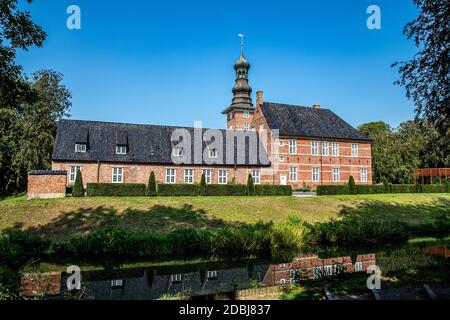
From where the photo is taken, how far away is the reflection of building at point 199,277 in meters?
8.12

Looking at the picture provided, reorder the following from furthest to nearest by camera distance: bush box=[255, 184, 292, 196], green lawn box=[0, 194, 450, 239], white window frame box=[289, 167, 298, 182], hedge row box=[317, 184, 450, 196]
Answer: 1. white window frame box=[289, 167, 298, 182]
2. hedge row box=[317, 184, 450, 196]
3. bush box=[255, 184, 292, 196]
4. green lawn box=[0, 194, 450, 239]

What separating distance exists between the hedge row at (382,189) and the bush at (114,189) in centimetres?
1441

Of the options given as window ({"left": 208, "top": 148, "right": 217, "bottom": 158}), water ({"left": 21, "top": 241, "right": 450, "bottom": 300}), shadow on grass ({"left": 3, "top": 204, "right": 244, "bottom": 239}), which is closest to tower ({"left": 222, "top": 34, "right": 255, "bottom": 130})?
window ({"left": 208, "top": 148, "right": 217, "bottom": 158})

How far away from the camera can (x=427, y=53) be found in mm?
9656

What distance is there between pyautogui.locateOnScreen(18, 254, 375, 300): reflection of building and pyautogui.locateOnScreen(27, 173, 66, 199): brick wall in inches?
468

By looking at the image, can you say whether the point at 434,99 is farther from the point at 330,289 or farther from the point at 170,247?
the point at 170,247

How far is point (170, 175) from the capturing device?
101 ft

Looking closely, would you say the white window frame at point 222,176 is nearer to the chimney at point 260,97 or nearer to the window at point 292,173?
the window at point 292,173

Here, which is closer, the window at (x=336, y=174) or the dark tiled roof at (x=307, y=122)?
the dark tiled roof at (x=307, y=122)

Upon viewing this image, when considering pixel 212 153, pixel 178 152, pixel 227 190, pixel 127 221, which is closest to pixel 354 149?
pixel 212 153

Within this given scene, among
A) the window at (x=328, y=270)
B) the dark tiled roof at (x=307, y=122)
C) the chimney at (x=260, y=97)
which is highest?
the chimney at (x=260, y=97)

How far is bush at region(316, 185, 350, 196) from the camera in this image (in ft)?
87.2

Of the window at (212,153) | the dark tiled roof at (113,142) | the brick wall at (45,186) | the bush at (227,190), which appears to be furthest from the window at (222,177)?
the brick wall at (45,186)

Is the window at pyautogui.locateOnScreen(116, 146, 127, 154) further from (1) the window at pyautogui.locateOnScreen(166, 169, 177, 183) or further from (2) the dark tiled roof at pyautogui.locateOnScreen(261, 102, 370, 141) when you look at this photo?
(2) the dark tiled roof at pyautogui.locateOnScreen(261, 102, 370, 141)
